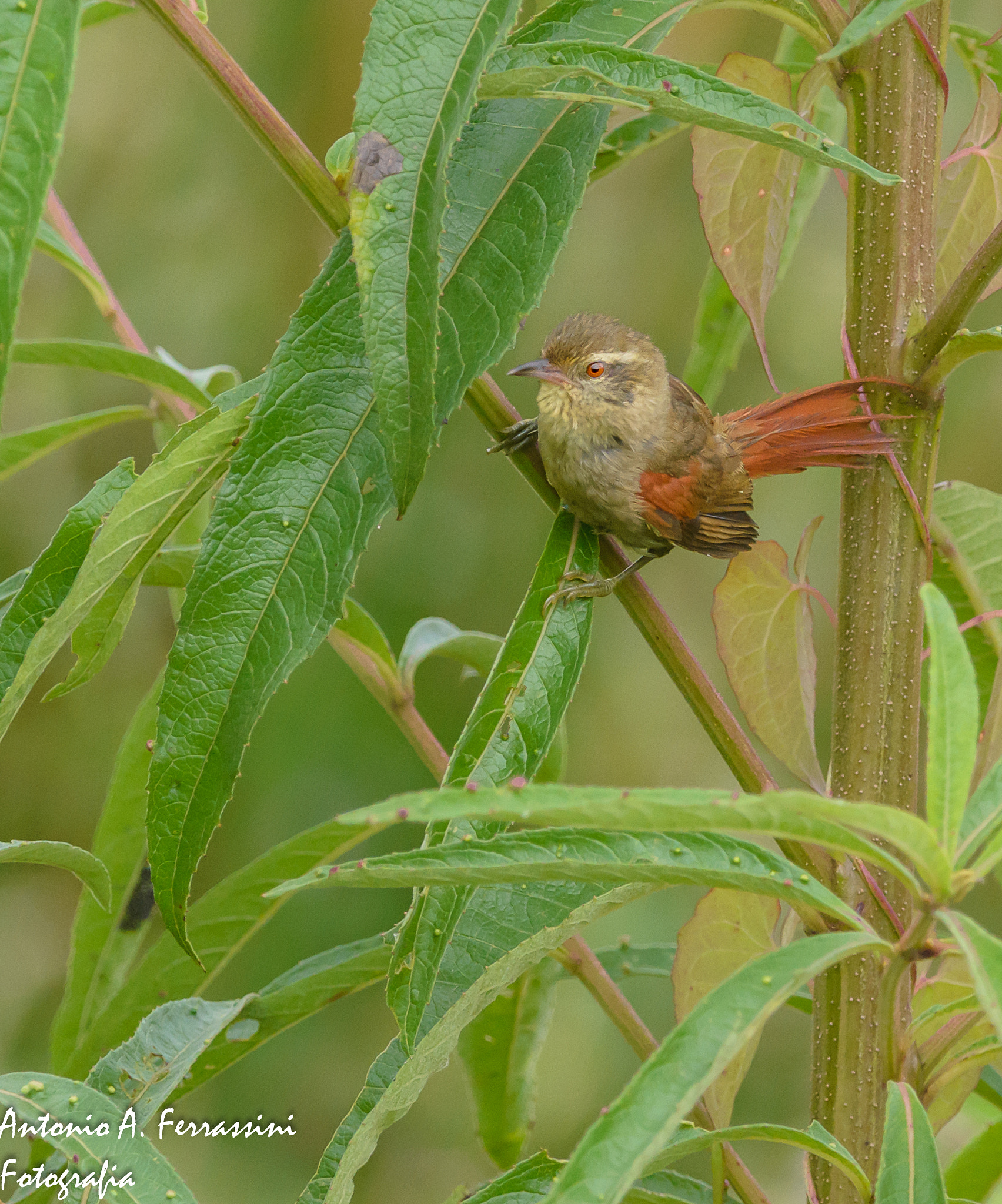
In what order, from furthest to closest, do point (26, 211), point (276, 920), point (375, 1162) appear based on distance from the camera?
point (375, 1162) < point (276, 920) < point (26, 211)

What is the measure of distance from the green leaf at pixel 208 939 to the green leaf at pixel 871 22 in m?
0.93

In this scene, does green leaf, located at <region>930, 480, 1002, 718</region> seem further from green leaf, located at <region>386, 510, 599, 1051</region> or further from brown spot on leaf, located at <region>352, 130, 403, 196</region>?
brown spot on leaf, located at <region>352, 130, 403, 196</region>

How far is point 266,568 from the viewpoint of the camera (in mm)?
926

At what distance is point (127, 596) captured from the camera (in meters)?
1.06

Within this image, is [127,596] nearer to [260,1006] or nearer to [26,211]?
[26,211]

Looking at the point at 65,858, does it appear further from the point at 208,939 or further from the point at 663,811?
the point at 663,811

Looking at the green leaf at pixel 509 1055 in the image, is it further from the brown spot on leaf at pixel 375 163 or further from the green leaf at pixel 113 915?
the brown spot on leaf at pixel 375 163

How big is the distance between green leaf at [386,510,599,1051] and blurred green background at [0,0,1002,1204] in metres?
1.97

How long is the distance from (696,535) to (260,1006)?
0.85m

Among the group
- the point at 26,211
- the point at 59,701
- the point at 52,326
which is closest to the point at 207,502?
the point at 26,211

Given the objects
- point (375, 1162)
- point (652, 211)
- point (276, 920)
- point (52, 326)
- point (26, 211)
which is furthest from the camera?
point (652, 211)

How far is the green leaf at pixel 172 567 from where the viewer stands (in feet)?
3.96

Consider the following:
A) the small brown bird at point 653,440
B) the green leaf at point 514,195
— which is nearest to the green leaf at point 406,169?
the green leaf at point 514,195

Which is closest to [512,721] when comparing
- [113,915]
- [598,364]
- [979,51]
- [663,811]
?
[663,811]
